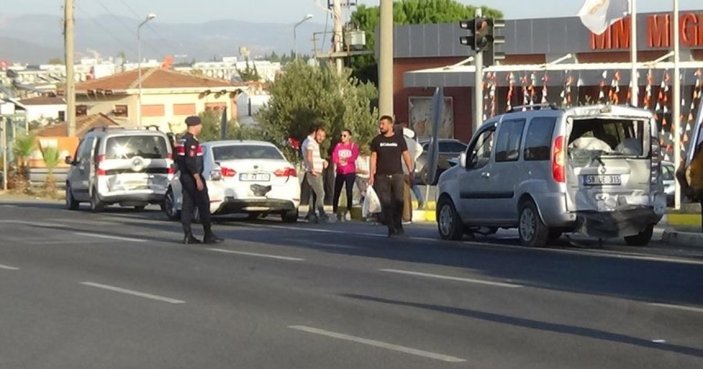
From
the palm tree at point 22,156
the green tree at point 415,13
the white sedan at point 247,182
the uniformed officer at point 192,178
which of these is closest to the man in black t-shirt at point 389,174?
the uniformed officer at point 192,178

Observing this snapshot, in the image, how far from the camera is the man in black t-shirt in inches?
839

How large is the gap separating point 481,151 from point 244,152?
6.36 m

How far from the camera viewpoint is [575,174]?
62.0 feet

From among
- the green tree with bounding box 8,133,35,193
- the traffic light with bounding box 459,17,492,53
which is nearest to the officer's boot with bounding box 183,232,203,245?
the traffic light with bounding box 459,17,492,53

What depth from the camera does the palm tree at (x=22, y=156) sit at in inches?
1817

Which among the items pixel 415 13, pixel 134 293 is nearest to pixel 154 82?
pixel 415 13

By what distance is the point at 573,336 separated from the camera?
11148mm

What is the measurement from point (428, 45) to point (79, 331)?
45.8 meters

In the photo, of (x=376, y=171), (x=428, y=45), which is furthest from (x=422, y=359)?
(x=428, y=45)

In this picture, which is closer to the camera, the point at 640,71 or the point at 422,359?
the point at 422,359

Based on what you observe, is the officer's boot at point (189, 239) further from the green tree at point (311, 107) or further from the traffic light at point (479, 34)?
the green tree at point (311, 107)

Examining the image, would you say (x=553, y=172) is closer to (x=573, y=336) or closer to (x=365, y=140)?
(x=573, y=336)

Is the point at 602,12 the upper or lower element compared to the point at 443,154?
upper

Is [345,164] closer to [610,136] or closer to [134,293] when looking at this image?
[610,136]
